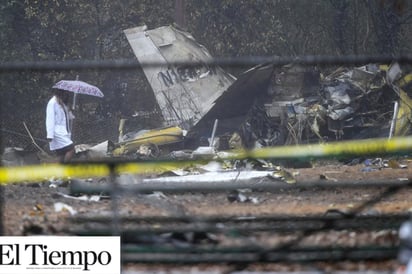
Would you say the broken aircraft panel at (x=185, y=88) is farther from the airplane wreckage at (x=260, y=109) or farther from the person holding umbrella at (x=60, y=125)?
the person holding umbrella at (x=60, y=125)

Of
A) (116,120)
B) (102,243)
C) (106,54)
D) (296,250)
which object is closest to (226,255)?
(296,250)

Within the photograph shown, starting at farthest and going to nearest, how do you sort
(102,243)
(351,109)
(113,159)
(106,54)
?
(106,54), (351,109), (113,159), (102,243)

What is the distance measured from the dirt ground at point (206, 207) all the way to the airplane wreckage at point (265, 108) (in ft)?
0.91

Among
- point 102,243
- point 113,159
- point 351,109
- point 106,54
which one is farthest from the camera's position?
point 106,54

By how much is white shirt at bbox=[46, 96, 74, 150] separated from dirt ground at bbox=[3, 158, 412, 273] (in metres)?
0.37

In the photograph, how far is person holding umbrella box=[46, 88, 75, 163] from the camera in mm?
4895

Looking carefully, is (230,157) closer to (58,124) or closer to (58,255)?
(58,255)

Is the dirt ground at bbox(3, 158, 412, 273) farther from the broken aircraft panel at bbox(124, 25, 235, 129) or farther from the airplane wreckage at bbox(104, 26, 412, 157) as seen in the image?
the broken aircraft panel at bbox(124, 25, 235, 129)

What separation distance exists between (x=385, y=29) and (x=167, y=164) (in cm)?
1155

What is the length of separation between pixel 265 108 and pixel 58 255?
150 centimetres

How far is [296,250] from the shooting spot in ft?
14.8

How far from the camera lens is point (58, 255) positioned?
14.5ft

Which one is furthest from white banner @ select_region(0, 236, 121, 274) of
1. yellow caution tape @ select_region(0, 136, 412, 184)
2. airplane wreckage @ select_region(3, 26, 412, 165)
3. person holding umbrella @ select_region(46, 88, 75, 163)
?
airplane wreckage @ select_region(3, 26, 412, 165)

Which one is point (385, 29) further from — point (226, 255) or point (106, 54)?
point (226, 255)
